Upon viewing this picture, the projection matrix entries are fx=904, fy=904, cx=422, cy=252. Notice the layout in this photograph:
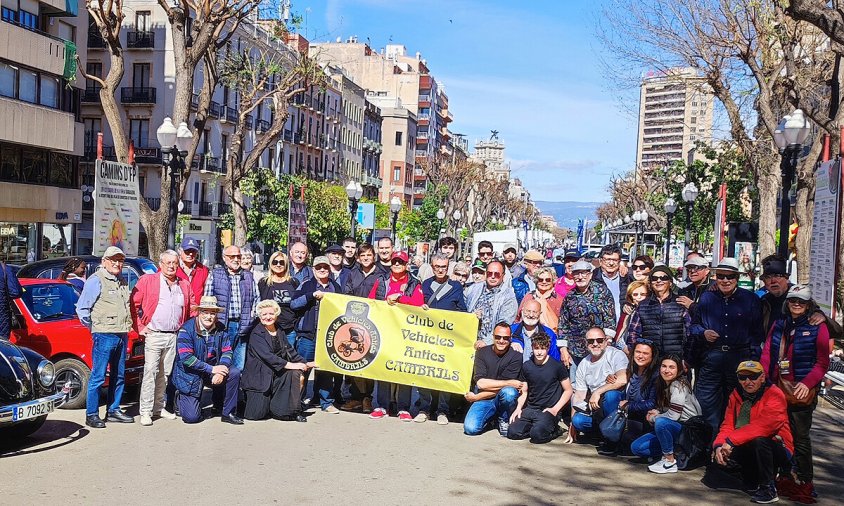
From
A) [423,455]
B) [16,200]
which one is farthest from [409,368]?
[16,200]

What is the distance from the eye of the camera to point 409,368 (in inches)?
452

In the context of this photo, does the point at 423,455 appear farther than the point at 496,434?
No

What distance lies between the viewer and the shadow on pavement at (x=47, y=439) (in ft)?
29.6

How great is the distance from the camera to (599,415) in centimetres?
1015

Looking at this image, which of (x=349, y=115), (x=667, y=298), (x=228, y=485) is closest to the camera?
(x=228, y=485)

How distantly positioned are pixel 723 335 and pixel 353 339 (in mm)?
4592

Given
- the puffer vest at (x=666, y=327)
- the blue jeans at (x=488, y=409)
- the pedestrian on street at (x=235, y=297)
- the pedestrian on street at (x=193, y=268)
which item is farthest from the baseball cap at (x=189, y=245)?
the puffer vest at (x=666, y=327)

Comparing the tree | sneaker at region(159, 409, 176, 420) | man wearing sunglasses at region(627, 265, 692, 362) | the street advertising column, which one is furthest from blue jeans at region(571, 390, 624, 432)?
the tree

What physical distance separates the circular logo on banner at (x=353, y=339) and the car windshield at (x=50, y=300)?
10.9 ft

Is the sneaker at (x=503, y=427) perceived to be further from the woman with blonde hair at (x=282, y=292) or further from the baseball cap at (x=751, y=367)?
the baseball cap at (x=751, y=367)

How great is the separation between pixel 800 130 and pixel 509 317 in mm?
6616

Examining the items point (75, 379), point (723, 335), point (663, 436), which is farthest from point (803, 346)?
point (75, 379)

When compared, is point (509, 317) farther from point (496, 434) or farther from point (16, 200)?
point (16, 200)

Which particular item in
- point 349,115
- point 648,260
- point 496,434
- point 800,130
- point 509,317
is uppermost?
point 349,115
